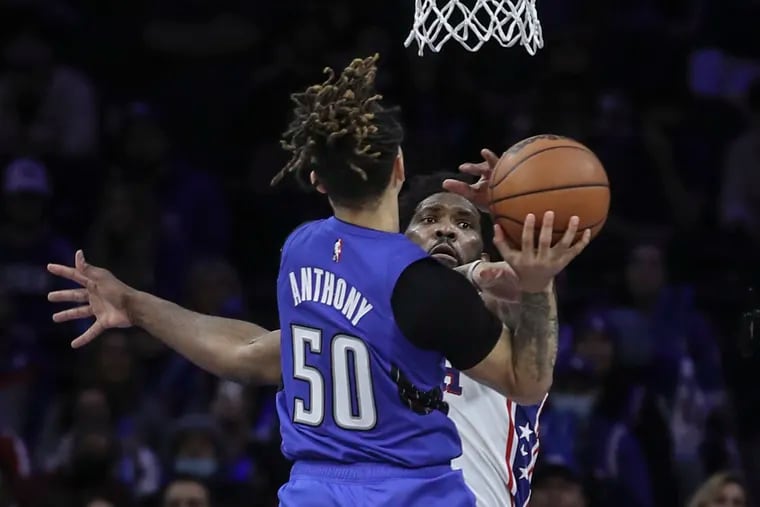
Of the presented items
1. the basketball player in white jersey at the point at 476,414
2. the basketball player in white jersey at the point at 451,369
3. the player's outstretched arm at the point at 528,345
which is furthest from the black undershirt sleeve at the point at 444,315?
the basketball player in white jersey at the point at 476,414

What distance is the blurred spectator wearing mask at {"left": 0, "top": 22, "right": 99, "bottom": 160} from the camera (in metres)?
11.3

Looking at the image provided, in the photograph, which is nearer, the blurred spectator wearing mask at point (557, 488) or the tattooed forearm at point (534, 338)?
the tattooed forearm at point (534, 338)

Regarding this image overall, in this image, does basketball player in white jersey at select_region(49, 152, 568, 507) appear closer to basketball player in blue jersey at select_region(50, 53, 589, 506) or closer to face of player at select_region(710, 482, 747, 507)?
basketball player in blue jersey at select_region(50, 53, 589, 506)

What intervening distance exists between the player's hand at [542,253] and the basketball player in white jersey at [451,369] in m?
0.21

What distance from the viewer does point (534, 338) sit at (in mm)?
4812

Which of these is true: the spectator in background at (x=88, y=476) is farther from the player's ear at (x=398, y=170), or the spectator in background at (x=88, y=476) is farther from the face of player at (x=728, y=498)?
the player's ear at (x=398, y=170)

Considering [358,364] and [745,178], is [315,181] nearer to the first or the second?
[358,364]

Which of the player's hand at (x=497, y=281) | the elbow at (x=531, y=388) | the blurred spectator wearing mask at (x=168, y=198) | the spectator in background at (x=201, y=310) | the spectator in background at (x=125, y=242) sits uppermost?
the blurred spectator wearing mask at (x=168, y=198)

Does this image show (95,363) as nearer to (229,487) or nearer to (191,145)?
(229,487)

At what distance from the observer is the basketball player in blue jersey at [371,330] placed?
4.68 metres

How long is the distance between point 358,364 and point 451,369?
1.18 m

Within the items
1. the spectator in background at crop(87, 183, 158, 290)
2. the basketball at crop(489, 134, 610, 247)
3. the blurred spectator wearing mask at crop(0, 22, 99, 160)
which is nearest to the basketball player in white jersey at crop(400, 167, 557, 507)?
the basketball at crop(489, 134, 610, 247)

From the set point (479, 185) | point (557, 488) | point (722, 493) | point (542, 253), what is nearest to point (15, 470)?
point (557, 488)

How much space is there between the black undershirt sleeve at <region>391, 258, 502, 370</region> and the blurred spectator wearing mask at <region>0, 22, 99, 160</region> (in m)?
6.92
